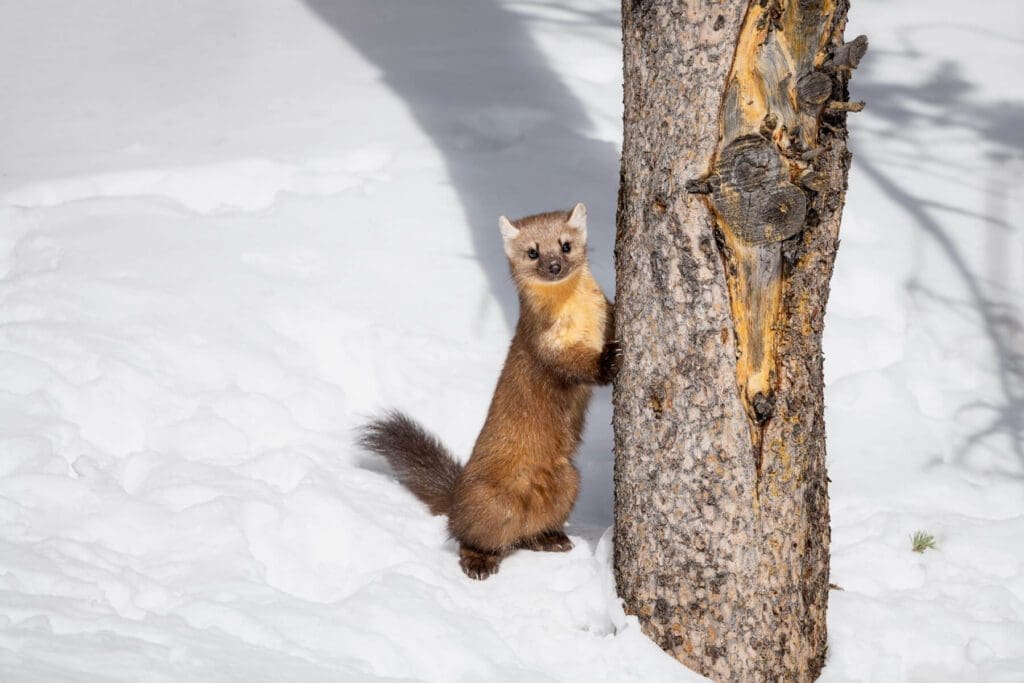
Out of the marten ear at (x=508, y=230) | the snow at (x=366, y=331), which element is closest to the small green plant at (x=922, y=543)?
the snow at (x=366, y=331)

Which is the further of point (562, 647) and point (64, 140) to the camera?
point (64, 140)

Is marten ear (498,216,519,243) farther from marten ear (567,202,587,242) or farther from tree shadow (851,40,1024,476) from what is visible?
tree shadow (851,40,1024,476)

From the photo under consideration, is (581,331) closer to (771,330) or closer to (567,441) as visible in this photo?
(567,441)

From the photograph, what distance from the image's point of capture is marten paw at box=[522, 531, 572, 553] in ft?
14.9

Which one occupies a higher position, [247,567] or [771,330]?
[771,330]

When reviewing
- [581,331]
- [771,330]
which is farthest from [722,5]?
[581,331]

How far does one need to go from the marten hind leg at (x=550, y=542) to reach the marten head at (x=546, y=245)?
1.03m

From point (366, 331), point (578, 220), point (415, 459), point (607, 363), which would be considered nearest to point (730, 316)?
point (607, 363)

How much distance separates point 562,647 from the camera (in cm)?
380

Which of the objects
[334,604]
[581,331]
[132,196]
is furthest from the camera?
[132,196]

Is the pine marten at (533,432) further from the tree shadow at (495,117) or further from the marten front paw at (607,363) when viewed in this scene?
the tree shadow at (495,117)

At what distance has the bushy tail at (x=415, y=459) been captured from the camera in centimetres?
473

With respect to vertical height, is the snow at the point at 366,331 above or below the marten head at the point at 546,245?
below

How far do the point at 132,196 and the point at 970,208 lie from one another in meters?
4.85
